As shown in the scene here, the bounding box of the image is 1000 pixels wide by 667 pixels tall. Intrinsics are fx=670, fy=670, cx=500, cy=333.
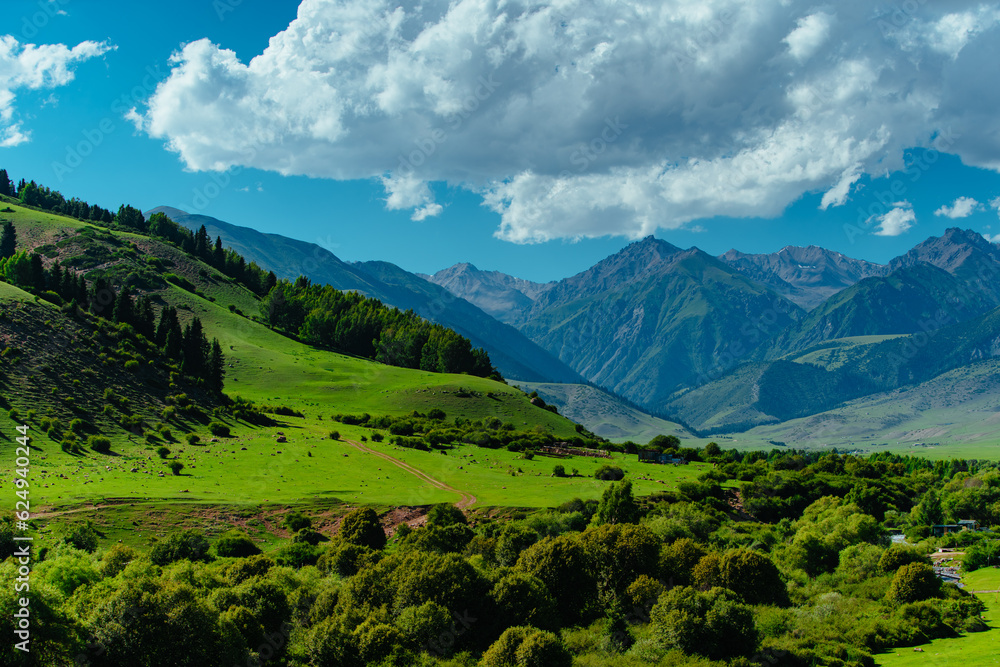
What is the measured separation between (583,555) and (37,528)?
133 ft

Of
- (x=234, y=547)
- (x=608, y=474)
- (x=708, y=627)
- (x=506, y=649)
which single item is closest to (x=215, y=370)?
(x=234, y=547)

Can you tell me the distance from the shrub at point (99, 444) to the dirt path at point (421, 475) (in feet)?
95.7

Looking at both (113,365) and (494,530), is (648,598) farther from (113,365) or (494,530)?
(113,365)

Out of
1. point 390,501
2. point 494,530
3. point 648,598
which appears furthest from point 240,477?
point 648,598

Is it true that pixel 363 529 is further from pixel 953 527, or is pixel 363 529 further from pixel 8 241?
pixel 8 241

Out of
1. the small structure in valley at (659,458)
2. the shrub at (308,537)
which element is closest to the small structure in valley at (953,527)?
Answer: the small structure in valley at (659,458)

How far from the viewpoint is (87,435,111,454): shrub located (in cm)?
6777

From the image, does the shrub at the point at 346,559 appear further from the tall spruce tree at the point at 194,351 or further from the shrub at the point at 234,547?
the tall spruce tree at the point at 194,351

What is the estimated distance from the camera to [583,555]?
50844 millimetres

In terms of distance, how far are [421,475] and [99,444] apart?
110 ft

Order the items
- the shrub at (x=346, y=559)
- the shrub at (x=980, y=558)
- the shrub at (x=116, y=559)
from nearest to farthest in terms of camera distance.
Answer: the shrub at (x=116, y=559), the shrub at (x=346, y=559), the shrub at (x=980, y=558)

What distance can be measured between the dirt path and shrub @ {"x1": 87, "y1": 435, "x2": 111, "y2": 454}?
2918 centimetres

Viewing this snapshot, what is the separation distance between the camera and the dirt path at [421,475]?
68.8 metres

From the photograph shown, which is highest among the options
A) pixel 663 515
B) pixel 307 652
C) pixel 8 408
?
pixel 663 515
